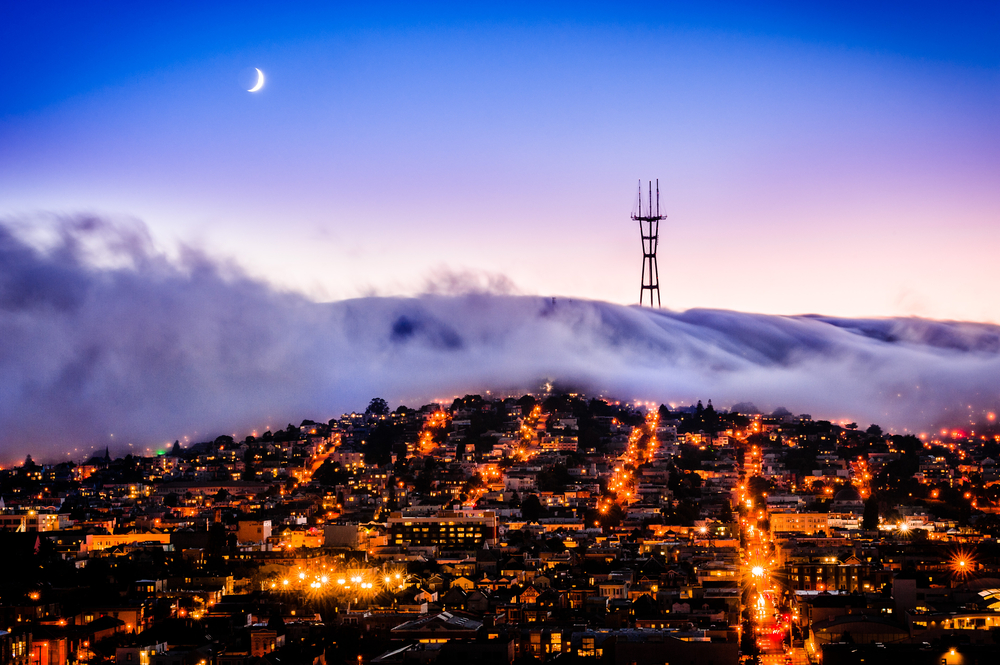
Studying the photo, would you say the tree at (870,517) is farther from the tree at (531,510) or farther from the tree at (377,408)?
the tree at (377,408)

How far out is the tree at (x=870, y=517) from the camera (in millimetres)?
63153

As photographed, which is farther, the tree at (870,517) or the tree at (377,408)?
the tree at (377,408)

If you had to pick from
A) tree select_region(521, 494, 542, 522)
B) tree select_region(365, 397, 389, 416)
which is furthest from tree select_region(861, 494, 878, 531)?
tree select_region(365, 397, 389, 416)

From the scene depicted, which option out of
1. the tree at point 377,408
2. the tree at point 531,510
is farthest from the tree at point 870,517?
the tree at point 377,408

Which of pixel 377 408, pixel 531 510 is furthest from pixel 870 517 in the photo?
pixel 377 408

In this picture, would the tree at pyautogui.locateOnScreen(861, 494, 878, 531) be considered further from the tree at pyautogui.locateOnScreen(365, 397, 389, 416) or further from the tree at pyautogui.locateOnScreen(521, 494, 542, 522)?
the tree at pyautogui.locateOnScreen(365, 397, 389, 416)

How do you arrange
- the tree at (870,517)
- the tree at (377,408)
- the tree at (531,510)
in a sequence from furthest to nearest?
the tree at (377,408) < the tree at (531,510) < the tree at (870,517)

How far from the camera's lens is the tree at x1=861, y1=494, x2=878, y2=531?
2486 inches

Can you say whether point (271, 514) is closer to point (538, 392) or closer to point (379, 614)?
point (379, 614)

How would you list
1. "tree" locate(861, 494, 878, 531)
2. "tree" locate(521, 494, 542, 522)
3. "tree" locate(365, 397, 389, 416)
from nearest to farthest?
1. "tree" locate(861, 494, 878, 531)
2. "tree" locate(521, 494, 542, 522)
3. "tree" locate(365, 397, 389, 416)

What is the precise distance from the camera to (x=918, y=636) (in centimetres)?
3394

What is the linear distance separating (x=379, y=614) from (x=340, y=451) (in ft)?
168

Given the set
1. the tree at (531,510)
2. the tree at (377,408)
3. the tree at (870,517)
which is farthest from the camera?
the tree at (377,408)

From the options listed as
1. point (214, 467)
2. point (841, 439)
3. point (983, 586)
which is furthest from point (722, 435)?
point (983, 586)
